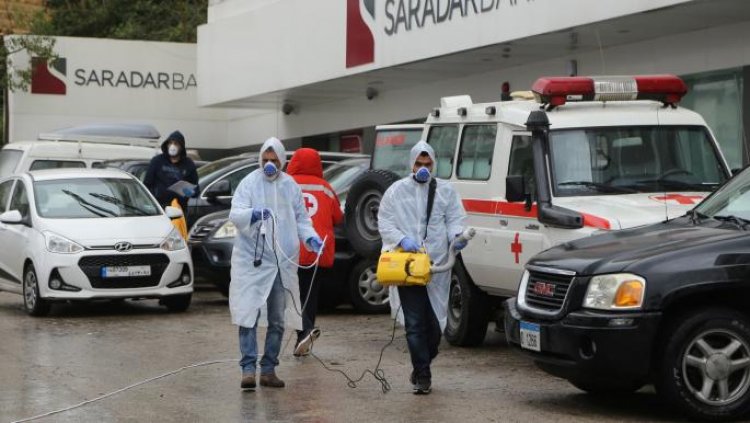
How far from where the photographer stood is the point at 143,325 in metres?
15.5

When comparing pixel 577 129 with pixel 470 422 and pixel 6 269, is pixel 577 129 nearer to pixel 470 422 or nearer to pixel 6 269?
pixel 470 422

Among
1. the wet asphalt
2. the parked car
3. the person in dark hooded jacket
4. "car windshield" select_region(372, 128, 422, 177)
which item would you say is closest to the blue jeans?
the wet asphalt

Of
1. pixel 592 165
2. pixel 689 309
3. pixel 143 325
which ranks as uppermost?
pixel 592 165

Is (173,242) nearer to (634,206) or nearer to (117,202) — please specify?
(117,202)

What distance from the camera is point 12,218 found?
54.5 feet

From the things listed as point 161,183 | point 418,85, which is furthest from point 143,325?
point 418,85

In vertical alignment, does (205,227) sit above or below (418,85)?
below

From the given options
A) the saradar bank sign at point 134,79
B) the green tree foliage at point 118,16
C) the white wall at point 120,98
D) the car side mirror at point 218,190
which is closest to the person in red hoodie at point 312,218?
the car side mirror at point 218,190

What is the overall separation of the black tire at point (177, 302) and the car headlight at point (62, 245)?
1.21 meters

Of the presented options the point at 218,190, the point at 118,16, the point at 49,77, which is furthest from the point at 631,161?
the point at 118,16

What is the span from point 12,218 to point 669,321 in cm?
972

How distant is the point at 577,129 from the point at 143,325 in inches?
226

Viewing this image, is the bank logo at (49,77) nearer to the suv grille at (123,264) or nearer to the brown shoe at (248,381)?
the suv grille at (123,264)

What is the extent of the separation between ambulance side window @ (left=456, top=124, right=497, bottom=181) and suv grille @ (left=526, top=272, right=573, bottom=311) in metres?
3.06
